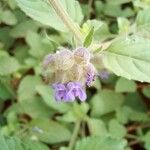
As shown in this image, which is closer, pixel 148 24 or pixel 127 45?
pixel 127 45

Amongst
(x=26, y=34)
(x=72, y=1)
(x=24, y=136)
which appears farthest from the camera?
(x=26, y=34)

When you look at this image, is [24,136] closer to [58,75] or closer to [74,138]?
[74,138]

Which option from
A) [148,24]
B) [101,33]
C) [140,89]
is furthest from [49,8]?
[140,89]

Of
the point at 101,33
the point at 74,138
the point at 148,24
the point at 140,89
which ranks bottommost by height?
the point at 140,89

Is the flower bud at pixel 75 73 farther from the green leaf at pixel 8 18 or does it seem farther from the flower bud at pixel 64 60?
the green leaf at pixel 8 18

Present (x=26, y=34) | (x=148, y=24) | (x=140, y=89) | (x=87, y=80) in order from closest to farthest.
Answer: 1. (x=87, y=80)
2. (x=148, y=24)
3. (x=26, y=34)
4. (x=140, y=89)

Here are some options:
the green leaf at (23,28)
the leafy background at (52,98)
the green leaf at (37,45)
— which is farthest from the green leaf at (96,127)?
the green leaf at (23,28)

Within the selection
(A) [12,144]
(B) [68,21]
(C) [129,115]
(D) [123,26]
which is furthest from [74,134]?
(B) [68,21]

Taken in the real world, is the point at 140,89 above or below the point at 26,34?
below

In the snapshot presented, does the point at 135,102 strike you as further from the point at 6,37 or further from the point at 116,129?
the point at 6,37
